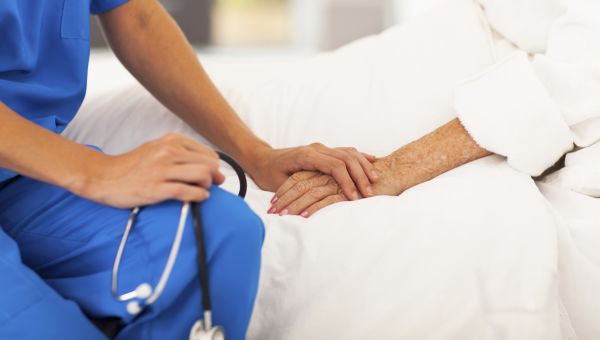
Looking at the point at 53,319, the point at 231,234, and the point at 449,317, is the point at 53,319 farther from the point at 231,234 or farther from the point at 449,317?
the point at 449,317

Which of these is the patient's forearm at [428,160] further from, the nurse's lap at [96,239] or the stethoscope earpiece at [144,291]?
the stethoscope earpiece at [144,291]

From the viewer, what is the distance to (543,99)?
45.6 inches

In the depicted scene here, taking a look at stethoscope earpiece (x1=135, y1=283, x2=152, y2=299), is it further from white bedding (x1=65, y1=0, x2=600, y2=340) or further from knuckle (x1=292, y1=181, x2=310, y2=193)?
knuckle (x1=292, y1=181, x2=310, y2=193)

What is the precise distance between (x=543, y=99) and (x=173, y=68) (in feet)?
2.14

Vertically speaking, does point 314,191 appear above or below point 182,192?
below

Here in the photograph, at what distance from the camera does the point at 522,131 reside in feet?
3.75

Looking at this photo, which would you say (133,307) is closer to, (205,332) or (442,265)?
(205,332)

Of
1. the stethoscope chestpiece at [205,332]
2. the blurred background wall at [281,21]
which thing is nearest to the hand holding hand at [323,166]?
the stethoscope chestpiece at [205,332]

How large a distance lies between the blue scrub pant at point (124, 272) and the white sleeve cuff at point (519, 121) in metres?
0.47

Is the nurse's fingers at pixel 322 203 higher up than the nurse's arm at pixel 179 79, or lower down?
lower down

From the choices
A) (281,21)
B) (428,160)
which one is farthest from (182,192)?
(281,21)

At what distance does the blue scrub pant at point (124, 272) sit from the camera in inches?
32.2

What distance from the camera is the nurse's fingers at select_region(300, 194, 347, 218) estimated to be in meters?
1.16

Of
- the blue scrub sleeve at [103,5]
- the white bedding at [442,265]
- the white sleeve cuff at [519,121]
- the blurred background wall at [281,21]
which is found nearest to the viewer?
the white bedding at [442,265]
